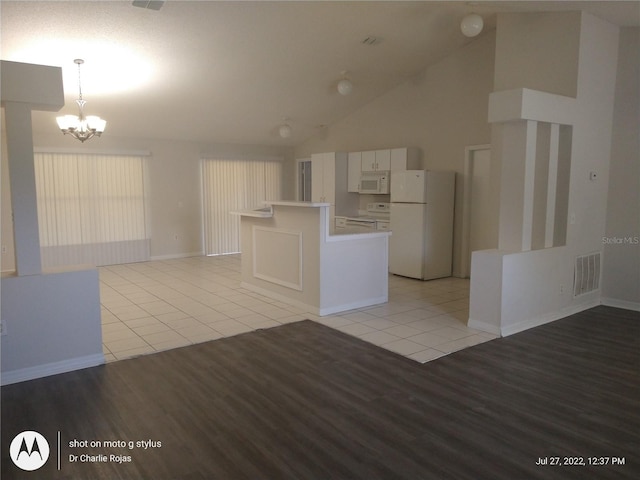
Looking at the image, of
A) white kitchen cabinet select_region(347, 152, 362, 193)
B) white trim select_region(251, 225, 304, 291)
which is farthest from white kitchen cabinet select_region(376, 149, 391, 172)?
white trim select_region(251, 225, 304, 291)

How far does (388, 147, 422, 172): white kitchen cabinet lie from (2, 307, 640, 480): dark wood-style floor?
12.2 ft

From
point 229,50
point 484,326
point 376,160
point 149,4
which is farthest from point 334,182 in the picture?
point 149,4

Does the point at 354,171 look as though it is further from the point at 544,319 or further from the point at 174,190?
the point at 544,319

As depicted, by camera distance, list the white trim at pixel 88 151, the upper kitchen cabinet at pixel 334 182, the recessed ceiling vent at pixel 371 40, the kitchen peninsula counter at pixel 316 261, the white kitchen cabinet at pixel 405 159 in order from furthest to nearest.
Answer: the upper kitchen cabinet at pixel 334 182 < the white trim at pixel 88 151 < the white kitchen cabinet at pixel 405 159 < the recessed ceiling vent at pixel 371 40 < the kitchen peninsula counter at pixel 316 261

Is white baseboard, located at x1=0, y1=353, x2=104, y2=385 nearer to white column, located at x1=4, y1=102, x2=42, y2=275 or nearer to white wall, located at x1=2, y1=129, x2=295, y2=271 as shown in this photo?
white column, located at x1=4, y1=102, x2=42, y2=275

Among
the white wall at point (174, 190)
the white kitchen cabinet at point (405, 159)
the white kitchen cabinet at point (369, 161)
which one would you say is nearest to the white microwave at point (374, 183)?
the white kitchen cabinet at point (369, 161)

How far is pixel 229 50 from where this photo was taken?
536cm

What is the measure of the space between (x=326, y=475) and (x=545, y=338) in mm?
2836

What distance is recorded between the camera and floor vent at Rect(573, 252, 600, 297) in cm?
504

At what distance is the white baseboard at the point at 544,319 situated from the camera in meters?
4.32

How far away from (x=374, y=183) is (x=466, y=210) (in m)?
1.56

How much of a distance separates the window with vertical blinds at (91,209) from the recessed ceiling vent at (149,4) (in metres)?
Answer: 4.21

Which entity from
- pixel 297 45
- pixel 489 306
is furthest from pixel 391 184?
pixel 489 306

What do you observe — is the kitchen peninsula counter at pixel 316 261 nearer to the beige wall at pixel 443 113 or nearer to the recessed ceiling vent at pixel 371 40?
the beige wall at pixel 443 113
